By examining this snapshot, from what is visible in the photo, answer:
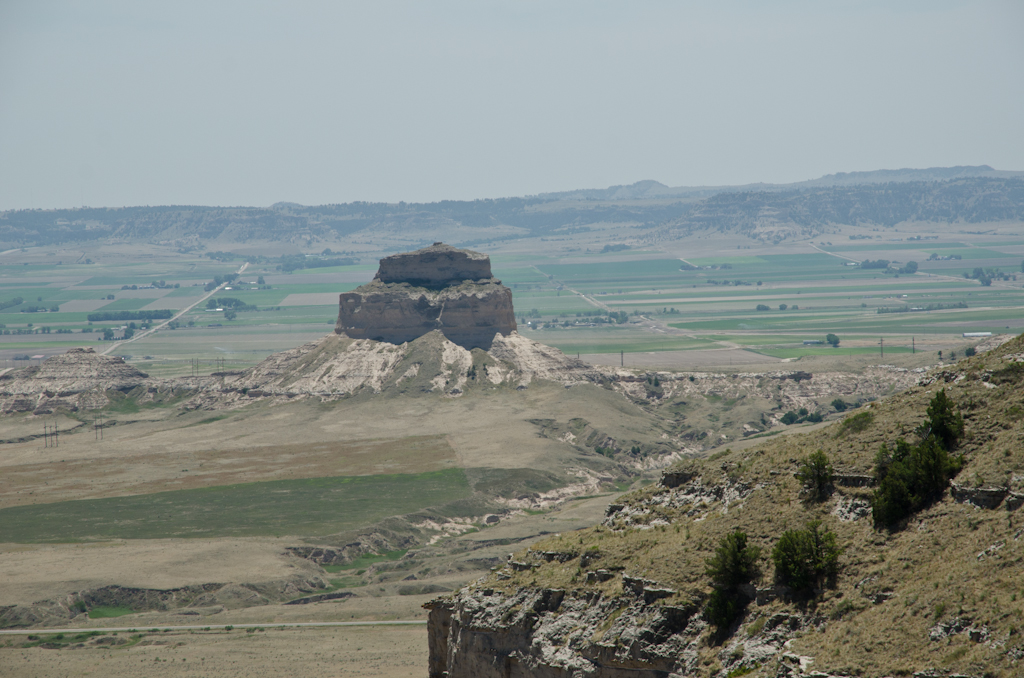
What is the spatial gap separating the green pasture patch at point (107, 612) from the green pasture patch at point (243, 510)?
2088 centimetres

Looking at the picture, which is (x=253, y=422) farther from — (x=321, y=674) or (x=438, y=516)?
(x=321, y=674)

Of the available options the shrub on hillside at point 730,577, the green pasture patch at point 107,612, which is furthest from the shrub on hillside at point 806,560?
the green pasture patch at point 107,612

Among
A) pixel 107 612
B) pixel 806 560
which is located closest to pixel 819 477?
pixel 806 560

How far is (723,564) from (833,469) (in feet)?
20.2

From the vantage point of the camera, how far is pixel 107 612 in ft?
302

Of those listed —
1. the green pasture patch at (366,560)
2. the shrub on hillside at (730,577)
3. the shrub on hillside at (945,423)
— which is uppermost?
the shrub on hillside at (945,423)

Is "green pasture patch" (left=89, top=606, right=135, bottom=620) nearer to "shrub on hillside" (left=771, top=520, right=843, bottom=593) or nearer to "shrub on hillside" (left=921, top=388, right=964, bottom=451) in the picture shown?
"shrub on hillside" (left=771, top=520, right=843, bottom=593)

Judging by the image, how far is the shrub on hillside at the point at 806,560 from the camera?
3509cm

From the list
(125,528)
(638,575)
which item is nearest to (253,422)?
(125,528)

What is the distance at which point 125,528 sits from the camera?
4611 inches

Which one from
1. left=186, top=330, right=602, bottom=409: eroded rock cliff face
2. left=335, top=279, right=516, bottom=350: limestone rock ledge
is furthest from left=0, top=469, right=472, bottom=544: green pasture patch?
left=335, top=279, right=516, bottom=350: limestone rock ledge

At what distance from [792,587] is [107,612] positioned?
240ft

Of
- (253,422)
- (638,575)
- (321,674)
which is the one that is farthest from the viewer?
(253,422)

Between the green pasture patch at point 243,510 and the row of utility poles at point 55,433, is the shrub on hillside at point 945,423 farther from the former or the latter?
the row of utility poles at point 55,433
